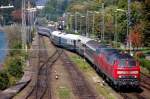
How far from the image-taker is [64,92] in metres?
43.3

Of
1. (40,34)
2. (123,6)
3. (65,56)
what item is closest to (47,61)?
(65,56)

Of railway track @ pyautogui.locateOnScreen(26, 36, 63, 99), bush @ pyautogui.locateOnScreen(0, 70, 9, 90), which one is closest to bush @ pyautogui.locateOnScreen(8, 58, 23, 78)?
railway track @ pyautogui.locateOnScreen(26, 36, 63, 99)

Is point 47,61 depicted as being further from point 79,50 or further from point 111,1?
point 111,1

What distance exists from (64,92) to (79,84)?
19.2 ft

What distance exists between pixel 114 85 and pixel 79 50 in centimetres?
3723

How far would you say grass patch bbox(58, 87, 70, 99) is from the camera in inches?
1615

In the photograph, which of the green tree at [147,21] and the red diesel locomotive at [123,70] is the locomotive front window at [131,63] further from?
the green tree at [147,21]

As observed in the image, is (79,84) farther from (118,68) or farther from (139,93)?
(139,93)

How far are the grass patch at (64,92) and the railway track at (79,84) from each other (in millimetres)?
670

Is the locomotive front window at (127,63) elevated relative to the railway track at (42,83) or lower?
elevated

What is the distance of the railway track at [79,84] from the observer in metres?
41.6

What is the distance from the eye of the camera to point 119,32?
10306cm

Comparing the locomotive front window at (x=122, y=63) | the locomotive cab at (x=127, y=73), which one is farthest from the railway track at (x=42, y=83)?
the locomotive front window at (x=122, y=63)

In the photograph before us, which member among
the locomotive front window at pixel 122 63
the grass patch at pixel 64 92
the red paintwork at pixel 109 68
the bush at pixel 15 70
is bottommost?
the bush at pixel 15 70
